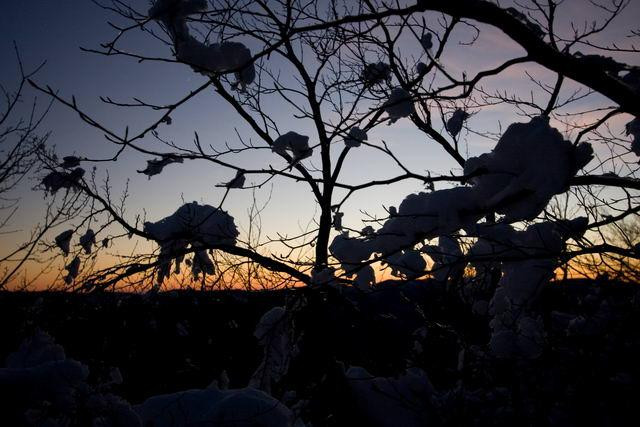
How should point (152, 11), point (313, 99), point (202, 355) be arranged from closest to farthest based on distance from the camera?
point (152, 11) → point (313, 99) → point (202, 355)

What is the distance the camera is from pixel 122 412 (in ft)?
13.2

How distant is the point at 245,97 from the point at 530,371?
→ 689 centimetres

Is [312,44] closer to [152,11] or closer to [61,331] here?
[152,11]

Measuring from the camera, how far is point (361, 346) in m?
12.9

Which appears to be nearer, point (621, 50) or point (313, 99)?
point (621, 50)

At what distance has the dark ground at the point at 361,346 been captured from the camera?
3480mm

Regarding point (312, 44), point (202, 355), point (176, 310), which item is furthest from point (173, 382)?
point (312, 44)

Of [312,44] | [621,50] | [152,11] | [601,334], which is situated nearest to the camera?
[152,11]

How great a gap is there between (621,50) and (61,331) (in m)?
12.7

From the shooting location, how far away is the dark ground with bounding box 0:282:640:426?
3.48 meters

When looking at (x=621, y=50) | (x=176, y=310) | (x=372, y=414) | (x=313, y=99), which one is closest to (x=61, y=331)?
(x=176, y=310)

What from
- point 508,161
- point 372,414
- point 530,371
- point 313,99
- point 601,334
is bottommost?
point 372,414

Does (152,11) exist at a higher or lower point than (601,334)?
higher

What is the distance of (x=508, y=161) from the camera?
88.8 inches
